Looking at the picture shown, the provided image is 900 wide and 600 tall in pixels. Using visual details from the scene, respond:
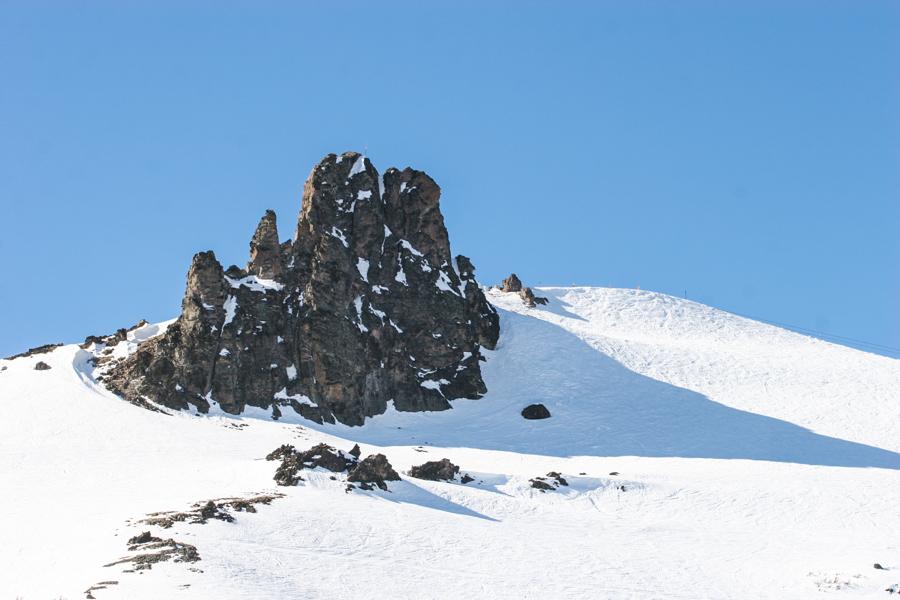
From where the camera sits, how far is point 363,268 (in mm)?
78562

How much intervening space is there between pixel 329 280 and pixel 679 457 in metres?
30.3

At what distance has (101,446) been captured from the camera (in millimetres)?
55281

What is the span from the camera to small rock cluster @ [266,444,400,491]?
46.0 metres

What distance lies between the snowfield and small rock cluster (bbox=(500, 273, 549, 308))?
5.72m

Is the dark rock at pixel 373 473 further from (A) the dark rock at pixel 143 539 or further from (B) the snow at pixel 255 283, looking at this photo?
(B) the snow at pixel 255 283

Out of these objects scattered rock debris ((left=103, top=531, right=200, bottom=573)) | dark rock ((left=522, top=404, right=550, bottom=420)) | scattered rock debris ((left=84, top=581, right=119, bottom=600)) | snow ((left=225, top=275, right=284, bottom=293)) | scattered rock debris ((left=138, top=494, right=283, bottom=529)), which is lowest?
scattered rock debris ((left=84, top=581, right=119, bottom=600))

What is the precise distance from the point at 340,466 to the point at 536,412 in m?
25.0

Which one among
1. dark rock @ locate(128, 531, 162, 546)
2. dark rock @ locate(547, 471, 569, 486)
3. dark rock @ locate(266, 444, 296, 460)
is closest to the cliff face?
dark rock @ locate(266, 444, 296, 460)

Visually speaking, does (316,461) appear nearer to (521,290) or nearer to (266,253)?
(266,253)

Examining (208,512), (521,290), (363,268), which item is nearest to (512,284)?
(521,290)

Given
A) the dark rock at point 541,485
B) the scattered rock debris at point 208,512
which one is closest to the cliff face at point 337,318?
the dark rock at point 541,485

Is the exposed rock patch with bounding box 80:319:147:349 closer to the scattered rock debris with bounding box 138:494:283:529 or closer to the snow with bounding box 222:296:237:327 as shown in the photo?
the snow with bounding box 222:296:237:327

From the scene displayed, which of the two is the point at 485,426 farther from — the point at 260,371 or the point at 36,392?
the point at 36,392

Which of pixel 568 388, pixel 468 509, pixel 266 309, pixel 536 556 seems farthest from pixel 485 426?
pixel 536 556
